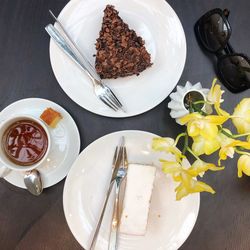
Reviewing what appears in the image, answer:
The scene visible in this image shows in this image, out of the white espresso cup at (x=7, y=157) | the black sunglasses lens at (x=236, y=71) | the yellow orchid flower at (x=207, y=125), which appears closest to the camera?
the yellow orchid flower at (x=207, y=125)

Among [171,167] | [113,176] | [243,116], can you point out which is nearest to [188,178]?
[171,167]

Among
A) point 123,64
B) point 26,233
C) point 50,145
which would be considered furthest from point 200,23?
point 26,233

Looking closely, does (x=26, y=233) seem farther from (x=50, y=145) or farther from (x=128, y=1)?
(x=128, y=1)

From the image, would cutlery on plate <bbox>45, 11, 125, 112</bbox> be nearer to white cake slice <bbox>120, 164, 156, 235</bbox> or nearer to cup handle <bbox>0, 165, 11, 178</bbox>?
white cake slice <bbox>120, 164, 156, 235</bbox>

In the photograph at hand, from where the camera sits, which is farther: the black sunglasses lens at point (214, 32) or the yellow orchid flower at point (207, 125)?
the black sunglasses lens at point (214, 32)

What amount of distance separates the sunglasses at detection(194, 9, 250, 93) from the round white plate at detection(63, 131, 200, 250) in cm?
30

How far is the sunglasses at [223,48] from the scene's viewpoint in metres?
1.05

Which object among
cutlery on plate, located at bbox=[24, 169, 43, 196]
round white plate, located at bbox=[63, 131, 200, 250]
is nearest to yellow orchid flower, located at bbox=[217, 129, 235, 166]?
round white plate, located at bbox=[63, 131, 200, 250]

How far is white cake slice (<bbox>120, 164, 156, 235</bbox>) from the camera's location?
3.28 ft

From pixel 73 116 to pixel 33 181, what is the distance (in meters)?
0.21

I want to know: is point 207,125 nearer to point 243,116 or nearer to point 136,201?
point 243,116

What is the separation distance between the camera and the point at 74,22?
1.02m

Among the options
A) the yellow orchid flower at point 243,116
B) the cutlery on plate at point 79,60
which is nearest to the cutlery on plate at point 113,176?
the cutlery on plate at point 79,60

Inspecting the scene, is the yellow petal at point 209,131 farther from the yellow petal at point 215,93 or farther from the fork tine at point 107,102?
the fork tine at point 107,102
